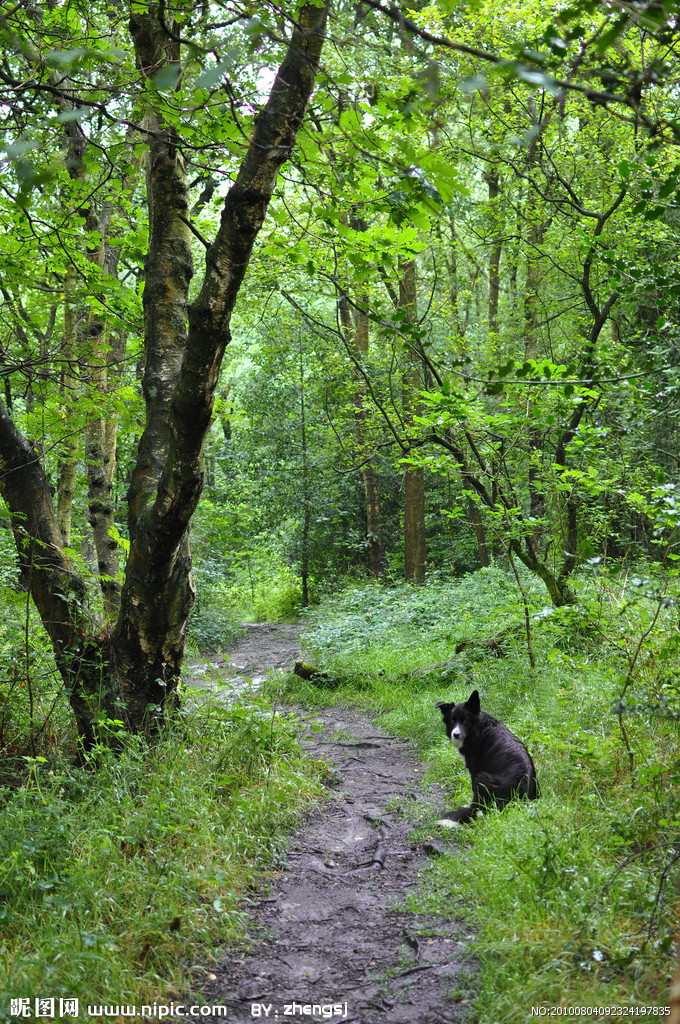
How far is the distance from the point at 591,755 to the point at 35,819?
11.5 feet

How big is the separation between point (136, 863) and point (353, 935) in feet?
4.27

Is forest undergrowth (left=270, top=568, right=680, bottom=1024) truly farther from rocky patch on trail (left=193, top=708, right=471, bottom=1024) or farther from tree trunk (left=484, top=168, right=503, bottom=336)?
tree trunk (left=484, top=168, right=503, bottom=336)

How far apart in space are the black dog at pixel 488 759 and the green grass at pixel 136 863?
139 cm

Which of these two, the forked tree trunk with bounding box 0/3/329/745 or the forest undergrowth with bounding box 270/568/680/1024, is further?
the forked tree trunk with bounding box 0/3/329/745

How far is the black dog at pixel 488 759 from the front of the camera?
15.0 ft

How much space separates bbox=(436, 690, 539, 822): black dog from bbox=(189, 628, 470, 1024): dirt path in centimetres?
51

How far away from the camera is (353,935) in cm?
374

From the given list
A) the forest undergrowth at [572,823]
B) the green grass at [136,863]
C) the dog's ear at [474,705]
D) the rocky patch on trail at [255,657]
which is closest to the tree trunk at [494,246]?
the forest undergrowth at [572,823]

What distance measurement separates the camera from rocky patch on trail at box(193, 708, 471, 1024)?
10.2 ft

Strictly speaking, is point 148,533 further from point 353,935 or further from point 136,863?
point 353,935

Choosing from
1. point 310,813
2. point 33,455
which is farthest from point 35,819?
point 33,455

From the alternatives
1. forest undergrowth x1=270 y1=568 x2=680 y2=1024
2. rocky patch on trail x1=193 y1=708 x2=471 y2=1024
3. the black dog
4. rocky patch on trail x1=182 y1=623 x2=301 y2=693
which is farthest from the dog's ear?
rocky patch on trail x1=182 y1=623 x2=301 y2=693

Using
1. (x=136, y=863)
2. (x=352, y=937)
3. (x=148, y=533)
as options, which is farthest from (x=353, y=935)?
(x=148, y=533)

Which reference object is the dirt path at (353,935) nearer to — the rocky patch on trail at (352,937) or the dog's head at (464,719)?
the rocky patch on trail at (352,937)
